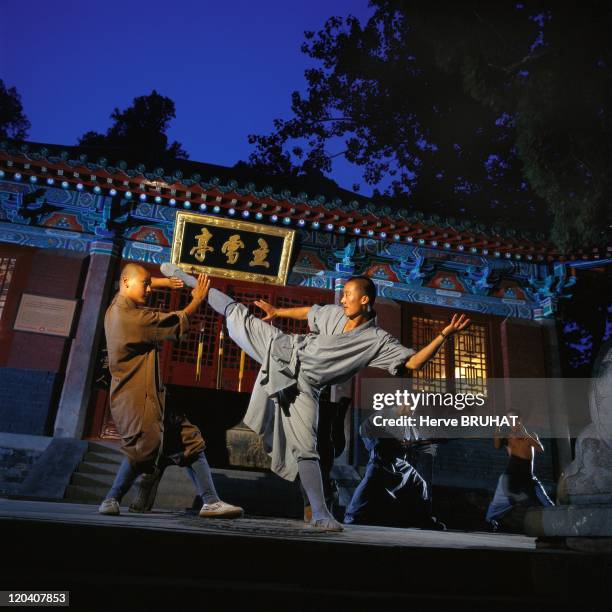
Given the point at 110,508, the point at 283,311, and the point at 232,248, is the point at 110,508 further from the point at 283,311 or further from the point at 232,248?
the point at 232,248

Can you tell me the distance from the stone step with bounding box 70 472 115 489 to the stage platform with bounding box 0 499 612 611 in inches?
189

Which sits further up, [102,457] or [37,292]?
[37,292]

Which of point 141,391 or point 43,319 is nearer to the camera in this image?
point 141,391

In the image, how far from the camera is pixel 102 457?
7.07m

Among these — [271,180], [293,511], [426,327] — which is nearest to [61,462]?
[293,511]

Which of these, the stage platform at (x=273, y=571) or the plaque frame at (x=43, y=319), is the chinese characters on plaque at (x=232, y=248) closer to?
the plaque frame at (x=43, y=319)

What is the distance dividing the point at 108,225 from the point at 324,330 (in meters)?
6.44

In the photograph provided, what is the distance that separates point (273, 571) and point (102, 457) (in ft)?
19.4

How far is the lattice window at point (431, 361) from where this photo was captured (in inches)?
376

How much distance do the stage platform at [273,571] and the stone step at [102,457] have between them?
18.0 feet

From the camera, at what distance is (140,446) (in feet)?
11.2

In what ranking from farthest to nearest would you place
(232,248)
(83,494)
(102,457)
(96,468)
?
(232,248)
(102,457)
(96,468)
(83,494)

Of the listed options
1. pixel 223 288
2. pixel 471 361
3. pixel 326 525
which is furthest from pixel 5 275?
pixel 471 361

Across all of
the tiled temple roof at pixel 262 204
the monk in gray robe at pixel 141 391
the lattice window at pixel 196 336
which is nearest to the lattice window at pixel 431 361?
the tiled temple roof at pixel 262 204
